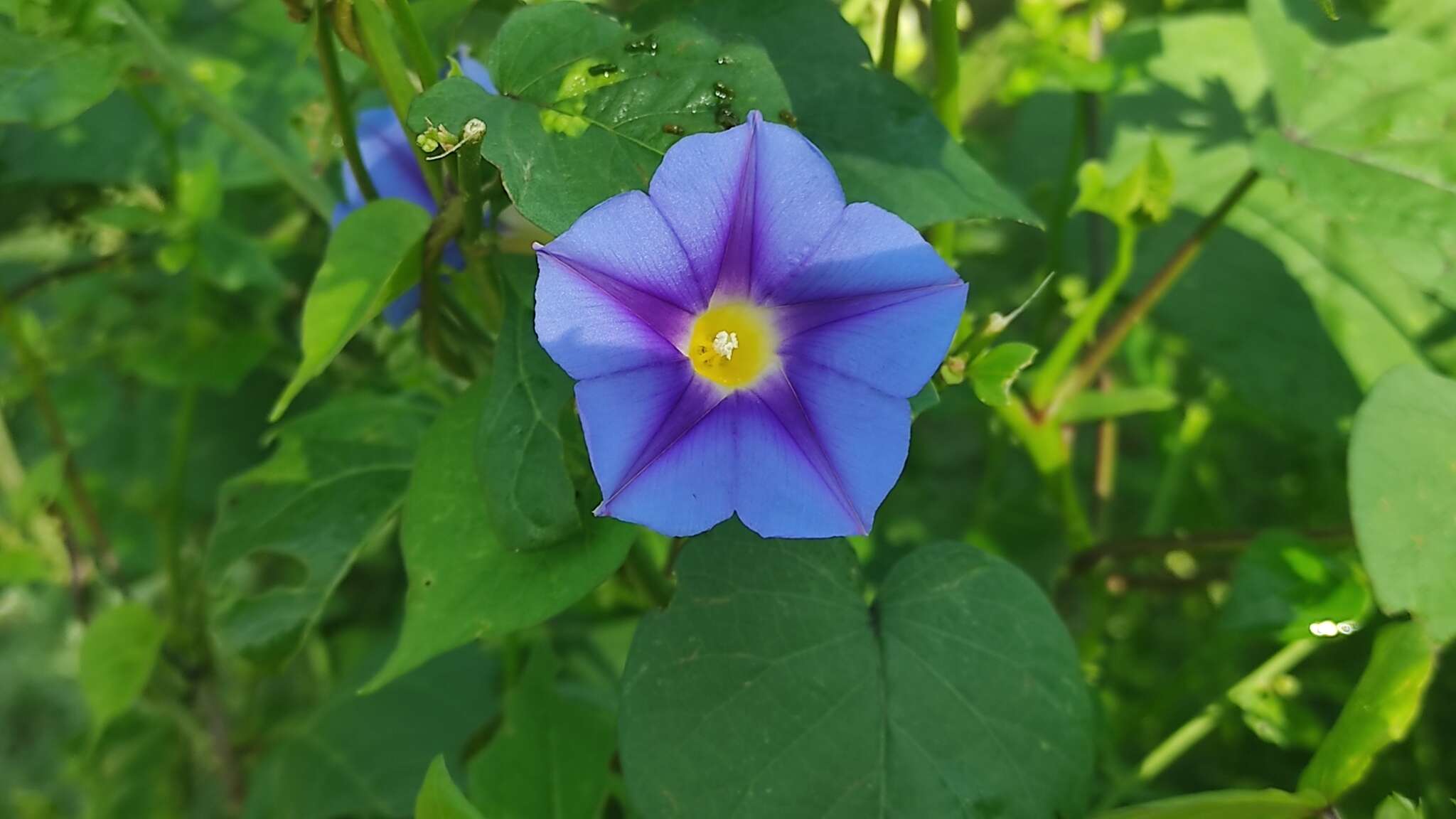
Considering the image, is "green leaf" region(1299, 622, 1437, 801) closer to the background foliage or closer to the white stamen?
the background foliage

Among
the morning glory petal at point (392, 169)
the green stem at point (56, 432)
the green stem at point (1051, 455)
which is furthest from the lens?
the green stem at point (56, 432)

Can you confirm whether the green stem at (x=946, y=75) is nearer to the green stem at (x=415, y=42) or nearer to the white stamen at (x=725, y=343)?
the white stamen at (x=725, y=343)

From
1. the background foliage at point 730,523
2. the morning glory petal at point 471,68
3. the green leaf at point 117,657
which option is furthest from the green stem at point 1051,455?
the green leaf at point 117,657

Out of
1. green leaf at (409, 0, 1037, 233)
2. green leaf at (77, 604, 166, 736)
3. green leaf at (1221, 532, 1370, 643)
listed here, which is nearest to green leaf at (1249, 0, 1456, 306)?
green leaf at (1221, 532, 1370, 643)

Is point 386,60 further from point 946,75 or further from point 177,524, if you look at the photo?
point 177,524

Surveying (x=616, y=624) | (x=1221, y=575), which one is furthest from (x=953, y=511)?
(x=616, y=624)

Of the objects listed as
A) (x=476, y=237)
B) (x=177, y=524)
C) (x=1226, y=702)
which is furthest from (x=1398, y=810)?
(x=177, y=524)

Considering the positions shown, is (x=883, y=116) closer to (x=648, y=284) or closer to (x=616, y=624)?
(x=648, y=284)
